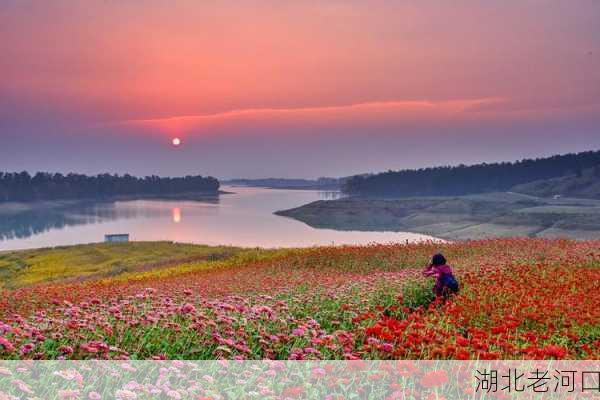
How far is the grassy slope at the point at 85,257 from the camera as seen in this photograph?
43.3 meters

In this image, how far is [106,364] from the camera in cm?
528

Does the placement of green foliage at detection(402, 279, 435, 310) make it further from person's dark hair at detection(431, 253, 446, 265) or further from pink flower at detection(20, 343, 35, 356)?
pink flower at detection(20, 343, 35, 356)

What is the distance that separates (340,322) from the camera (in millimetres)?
8602

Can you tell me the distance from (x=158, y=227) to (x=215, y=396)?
93880mm

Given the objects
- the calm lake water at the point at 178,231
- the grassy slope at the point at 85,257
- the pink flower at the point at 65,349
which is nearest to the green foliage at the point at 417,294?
the pink flower at the point at 65,349

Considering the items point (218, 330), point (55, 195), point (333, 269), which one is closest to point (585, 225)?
point (333, 269)

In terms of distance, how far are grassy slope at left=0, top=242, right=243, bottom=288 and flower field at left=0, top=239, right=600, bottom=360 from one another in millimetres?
26402

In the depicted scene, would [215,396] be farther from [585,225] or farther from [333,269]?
[585,225]

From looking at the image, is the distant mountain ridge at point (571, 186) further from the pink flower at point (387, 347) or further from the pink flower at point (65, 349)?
the pink flower at point (65, 349)

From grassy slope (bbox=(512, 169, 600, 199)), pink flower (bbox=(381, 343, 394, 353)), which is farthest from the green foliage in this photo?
grassy slope (bbox=(512, 169, 600, 199))

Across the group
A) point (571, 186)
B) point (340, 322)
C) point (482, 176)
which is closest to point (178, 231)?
point (340, 322)

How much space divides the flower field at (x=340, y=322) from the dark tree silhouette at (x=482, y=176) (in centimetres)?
15209

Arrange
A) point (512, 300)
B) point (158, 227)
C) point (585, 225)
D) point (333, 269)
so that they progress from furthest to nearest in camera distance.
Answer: point (158, 227), point (585, 225), point (333, 269), point (512, 300)

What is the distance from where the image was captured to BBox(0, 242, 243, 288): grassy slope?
43.3 m
